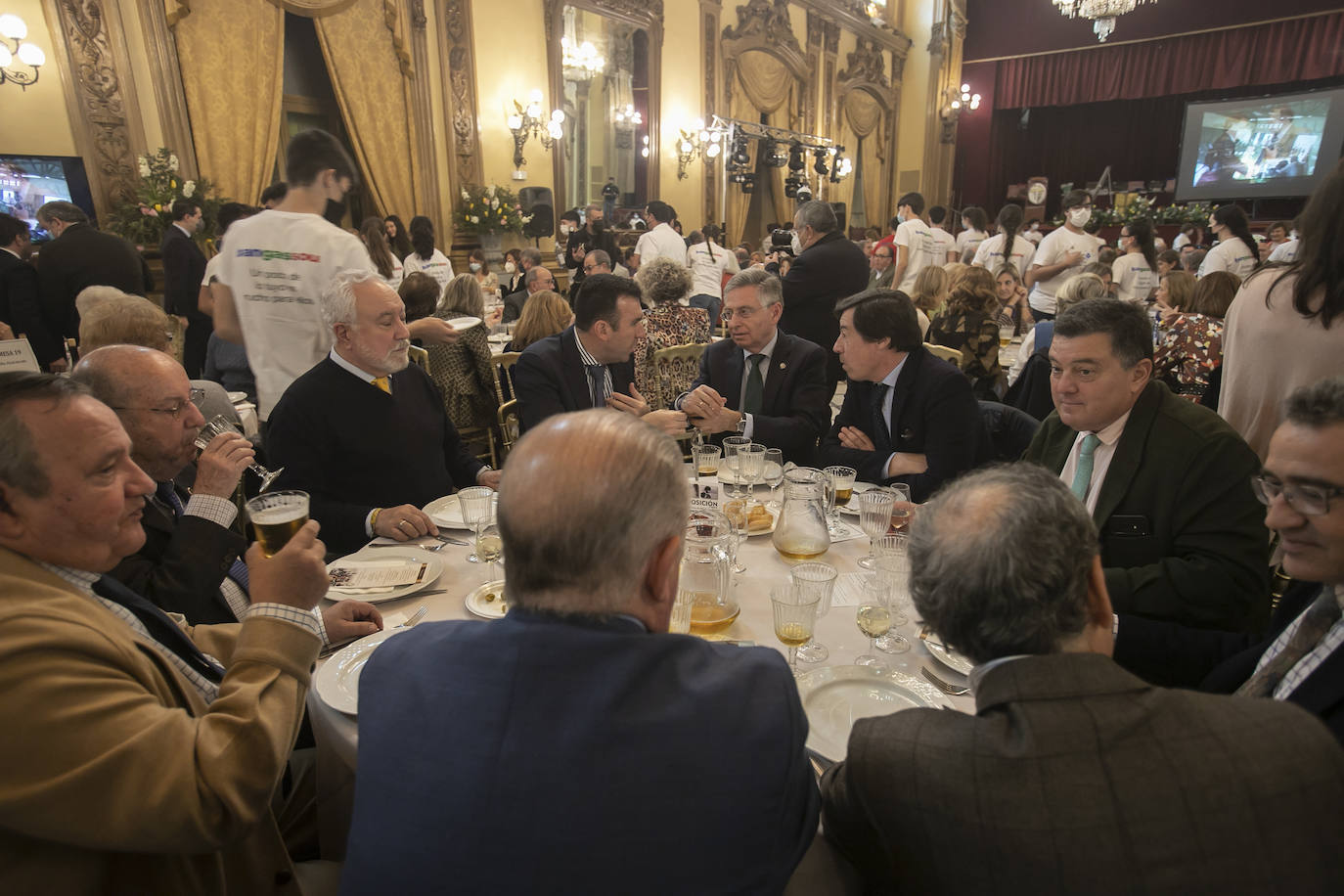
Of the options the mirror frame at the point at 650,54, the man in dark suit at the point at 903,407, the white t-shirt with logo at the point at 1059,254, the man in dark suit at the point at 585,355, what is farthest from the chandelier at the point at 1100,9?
the man in dark suit at the point at 585,355

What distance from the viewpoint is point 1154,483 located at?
1.81 m

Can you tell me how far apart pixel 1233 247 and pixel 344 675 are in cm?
753

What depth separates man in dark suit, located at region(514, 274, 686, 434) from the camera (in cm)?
303

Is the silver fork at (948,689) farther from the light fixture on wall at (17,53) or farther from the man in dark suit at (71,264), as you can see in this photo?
the light fixture on wall at (17,53)

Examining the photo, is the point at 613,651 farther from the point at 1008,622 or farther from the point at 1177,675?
the point at 1177,675

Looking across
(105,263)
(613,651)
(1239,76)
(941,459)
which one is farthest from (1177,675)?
(1239,76)

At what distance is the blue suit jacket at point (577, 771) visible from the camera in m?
0.81

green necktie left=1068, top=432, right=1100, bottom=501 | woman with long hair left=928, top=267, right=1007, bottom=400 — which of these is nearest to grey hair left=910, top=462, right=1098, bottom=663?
green necktie left=1068, top=432, right=1100, bottom=501

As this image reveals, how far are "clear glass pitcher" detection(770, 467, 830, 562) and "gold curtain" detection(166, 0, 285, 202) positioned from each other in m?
6.50

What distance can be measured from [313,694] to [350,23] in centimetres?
755

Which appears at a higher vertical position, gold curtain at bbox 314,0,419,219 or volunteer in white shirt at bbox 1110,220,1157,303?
gold curtain at bbox 314,0,419,219

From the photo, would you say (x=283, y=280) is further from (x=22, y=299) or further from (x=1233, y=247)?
(x=1233, y=247)

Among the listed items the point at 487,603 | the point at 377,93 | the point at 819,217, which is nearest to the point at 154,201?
the point at 377,93

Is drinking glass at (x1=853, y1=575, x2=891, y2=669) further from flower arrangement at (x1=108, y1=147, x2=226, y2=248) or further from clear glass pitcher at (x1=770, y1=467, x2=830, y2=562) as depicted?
flower arrangement at (x1=108, y1=147, x2=226, y2=248)
